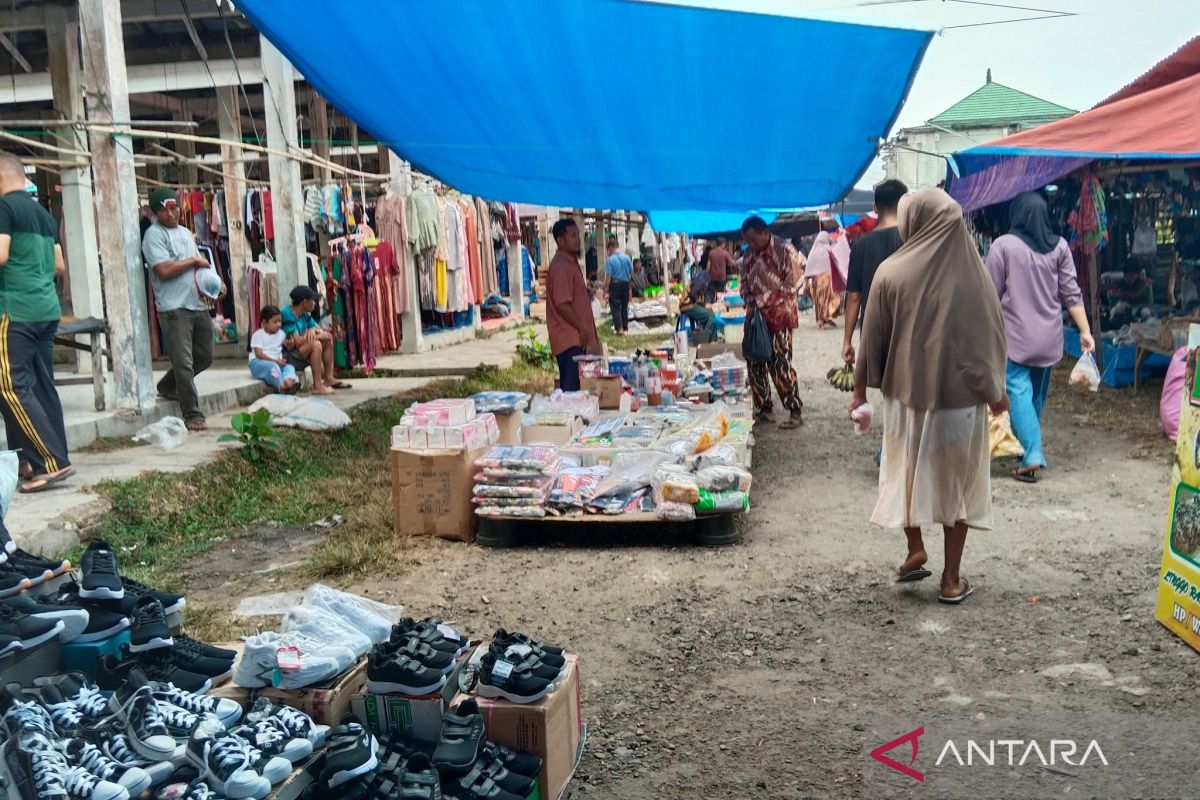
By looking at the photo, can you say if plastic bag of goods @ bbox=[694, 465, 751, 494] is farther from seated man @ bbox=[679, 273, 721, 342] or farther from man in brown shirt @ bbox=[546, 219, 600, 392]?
seated man @ bbox=[679, 273, 721, 342]

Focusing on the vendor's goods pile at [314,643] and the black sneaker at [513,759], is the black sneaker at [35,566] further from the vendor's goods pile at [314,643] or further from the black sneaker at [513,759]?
the black sneaker at [513,759]

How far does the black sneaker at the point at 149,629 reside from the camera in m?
2.72

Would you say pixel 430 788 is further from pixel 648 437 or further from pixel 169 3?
pixel 169 3

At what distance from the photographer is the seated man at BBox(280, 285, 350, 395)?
32.6ft

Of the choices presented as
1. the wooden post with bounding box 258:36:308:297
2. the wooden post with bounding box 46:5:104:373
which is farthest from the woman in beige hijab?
the wooden post with bounding box 46:5:104:373

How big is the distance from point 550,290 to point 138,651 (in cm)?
568

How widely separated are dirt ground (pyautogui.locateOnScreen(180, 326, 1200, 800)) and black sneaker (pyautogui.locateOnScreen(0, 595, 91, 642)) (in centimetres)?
154

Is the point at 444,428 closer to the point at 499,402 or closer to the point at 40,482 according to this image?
the point at 499,402

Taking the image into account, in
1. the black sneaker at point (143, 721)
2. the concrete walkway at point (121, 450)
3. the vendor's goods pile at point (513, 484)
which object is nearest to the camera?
the black sneaker at point (143, 721)

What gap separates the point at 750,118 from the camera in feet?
20.6

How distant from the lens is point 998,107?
24141 millimetres

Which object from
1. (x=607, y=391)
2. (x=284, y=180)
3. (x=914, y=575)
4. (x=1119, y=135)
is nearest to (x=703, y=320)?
(x=284, y=180)

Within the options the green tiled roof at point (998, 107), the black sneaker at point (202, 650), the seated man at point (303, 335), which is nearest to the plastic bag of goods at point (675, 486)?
the black sneaker at point (202, 650)

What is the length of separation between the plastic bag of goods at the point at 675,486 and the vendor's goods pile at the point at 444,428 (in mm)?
1100
